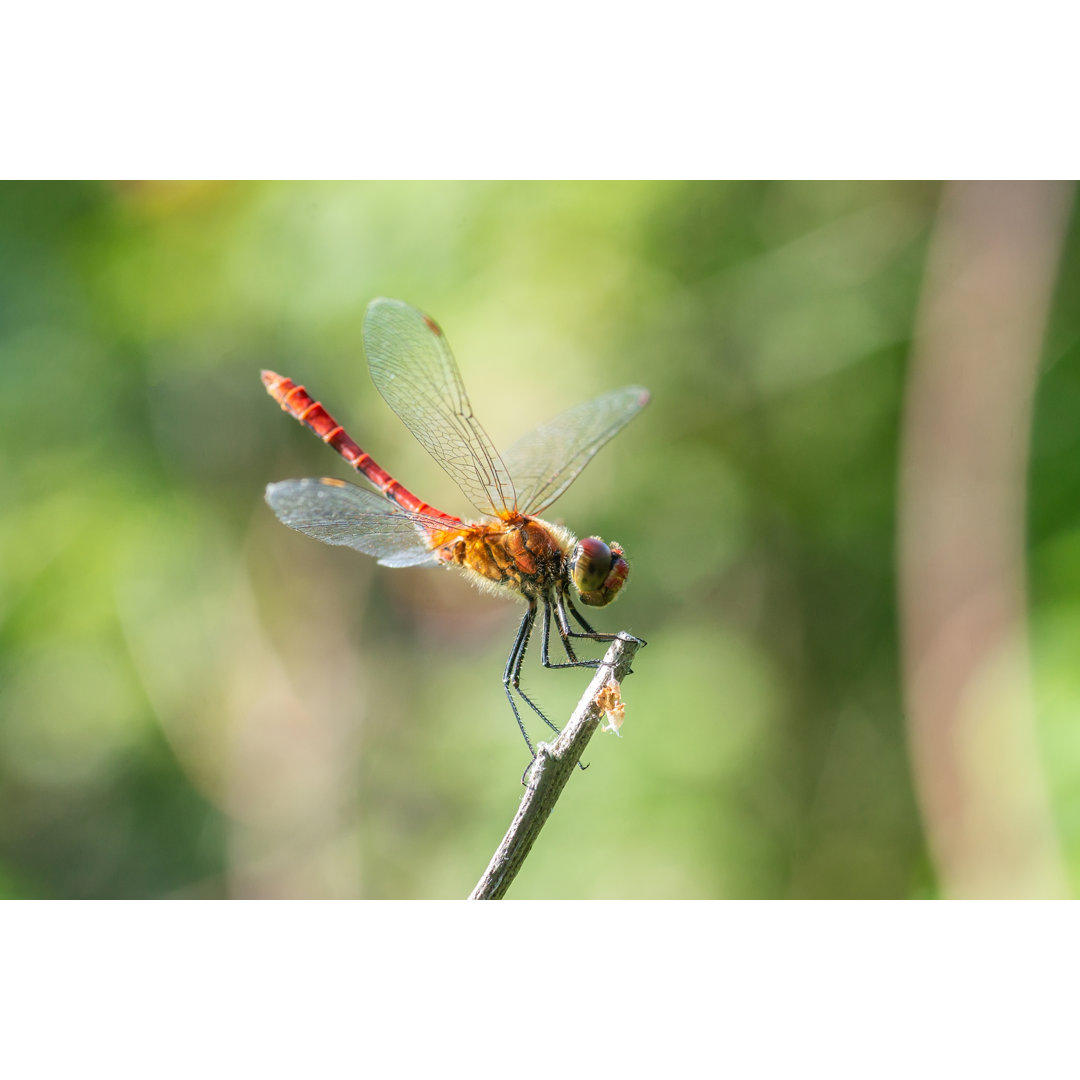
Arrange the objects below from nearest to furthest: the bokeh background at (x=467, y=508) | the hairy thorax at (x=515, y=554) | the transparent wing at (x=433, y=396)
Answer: the hairy thorax at (x=515, y=554), the transparent wing at (x=433, y=396), the bokeh background at (x=467, y=508)

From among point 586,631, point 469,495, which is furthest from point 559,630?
point 469,495

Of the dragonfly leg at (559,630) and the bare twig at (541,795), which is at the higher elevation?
the bare twig at (541,795)

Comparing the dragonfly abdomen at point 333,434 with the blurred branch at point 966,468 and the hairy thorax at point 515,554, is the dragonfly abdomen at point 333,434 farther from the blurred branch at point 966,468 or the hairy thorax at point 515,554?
the blurred branch at point 966,468

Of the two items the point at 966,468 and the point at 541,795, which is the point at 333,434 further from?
the point at 966,468

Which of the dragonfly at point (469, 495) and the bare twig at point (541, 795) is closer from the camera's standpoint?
the bare twig at point (541, 795)

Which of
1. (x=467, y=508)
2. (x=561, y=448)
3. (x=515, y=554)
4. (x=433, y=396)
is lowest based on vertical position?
(x=467, y=508)

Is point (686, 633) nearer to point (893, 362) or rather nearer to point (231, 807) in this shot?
point (893, 362)

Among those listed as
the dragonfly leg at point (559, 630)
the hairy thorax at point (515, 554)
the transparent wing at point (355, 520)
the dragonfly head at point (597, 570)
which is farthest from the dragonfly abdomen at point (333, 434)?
the dragonfly head at point (597, 570)
